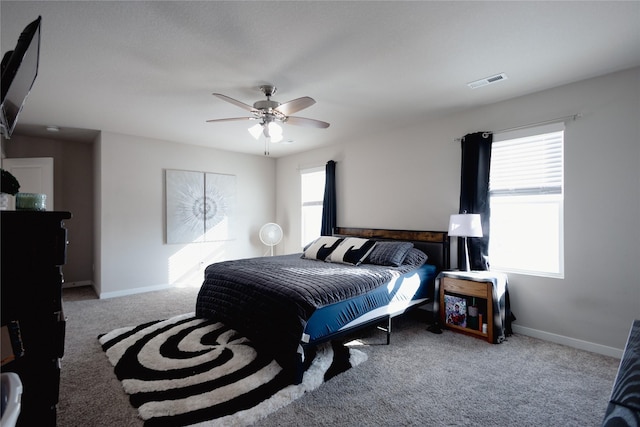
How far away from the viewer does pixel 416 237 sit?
3996 mm

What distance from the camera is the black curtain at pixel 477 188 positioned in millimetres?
3357

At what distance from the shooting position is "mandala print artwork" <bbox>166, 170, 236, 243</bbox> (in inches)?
199

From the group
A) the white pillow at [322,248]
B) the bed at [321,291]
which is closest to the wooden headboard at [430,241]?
the bed at [321,291]

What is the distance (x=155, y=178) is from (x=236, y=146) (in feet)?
4.66

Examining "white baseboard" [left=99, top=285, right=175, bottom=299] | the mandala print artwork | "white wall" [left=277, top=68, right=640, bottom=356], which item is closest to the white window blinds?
"white wall" [left=277, top=68, right=640, bottom=356]

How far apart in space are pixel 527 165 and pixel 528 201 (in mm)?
378

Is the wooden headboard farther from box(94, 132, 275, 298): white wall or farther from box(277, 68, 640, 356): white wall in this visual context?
box(94, 132, 275, 298): white wall

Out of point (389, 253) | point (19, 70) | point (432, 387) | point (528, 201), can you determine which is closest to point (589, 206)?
point (528, 201)

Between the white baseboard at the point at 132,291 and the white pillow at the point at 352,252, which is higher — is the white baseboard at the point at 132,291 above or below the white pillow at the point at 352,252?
below

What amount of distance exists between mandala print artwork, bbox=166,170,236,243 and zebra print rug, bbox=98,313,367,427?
7.33ft

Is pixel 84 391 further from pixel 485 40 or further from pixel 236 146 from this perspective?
pixel 236 146

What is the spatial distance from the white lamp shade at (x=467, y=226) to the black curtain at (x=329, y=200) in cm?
220

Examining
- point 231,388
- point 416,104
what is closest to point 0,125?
point 231,388

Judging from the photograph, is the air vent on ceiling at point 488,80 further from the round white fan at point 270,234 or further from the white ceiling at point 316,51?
the round white fan at point 270,234
